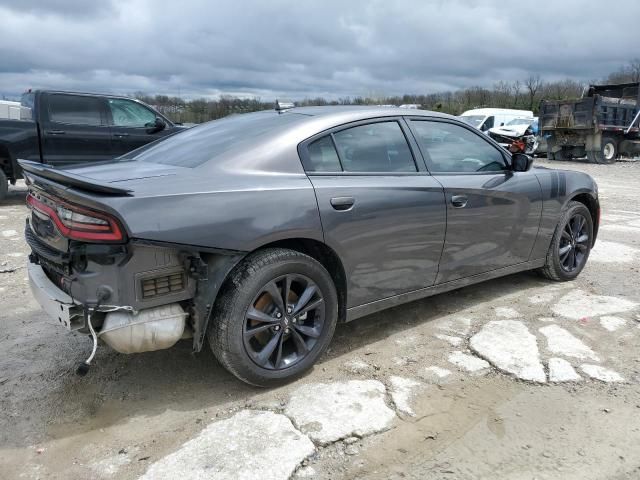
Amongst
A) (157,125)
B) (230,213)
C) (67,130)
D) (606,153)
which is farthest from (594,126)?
(230,213)

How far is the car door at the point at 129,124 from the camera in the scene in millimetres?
8891

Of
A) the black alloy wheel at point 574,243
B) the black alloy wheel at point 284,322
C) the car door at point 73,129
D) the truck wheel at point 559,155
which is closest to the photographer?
the black alloy wheel at point 284,322

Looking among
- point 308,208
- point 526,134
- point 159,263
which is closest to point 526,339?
point 308,208

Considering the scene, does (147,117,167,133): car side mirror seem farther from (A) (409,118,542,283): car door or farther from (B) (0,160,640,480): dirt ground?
(A) (409,118,542,283): car door

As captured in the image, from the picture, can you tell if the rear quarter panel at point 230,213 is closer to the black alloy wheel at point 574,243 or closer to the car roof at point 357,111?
the car roof at point 357,111

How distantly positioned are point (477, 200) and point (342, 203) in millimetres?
1226

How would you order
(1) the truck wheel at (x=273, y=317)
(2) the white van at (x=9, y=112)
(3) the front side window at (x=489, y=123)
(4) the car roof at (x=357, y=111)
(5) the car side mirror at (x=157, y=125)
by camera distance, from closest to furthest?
(1) the truck wheel at (x=273, y=317)
(4) the car roof at (x=357, y=111)
(2) the white van at (x=9, y=112)
(5) the car side mirror at (x=157, y=125)
(3) the front side window at (x=489, y=123)

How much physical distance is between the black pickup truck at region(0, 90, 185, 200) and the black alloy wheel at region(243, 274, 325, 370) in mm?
6836

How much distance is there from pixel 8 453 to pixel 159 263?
1.10m

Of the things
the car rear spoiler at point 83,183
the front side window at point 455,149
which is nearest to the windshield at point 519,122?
the front side window at point 455,149

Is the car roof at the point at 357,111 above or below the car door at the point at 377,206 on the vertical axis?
above

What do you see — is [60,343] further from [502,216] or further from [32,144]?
[32,144]

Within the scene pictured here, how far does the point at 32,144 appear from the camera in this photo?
27.2 feet

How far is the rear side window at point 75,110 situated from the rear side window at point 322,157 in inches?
270
